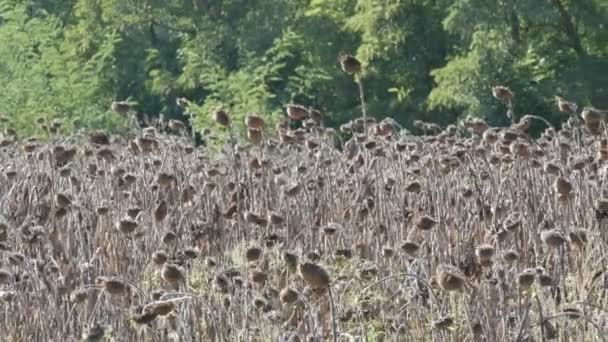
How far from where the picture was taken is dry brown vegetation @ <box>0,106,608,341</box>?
3596 mm

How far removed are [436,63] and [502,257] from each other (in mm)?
17681

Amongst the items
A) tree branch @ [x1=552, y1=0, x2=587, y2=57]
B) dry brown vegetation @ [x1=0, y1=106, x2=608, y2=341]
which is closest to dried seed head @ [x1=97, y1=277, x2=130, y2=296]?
dry brown vegetation @ [x1=0, y1=106, x2=608, y2=341]

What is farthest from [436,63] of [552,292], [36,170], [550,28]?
[552,292]

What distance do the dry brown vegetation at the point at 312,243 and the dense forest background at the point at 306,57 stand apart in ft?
29.6

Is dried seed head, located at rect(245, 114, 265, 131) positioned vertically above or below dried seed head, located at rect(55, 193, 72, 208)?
above

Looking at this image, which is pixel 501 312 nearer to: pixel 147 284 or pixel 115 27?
pixel 147 284

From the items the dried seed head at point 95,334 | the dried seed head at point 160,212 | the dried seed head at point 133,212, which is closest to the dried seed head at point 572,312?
the dried seed head at point 95,334

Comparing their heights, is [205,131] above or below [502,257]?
above

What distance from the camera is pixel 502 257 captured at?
3.68 m

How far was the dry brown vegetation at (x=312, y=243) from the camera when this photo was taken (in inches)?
142

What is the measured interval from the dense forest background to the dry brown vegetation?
29.6 feet

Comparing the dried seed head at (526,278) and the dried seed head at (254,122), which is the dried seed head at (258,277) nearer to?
the dried seed head at (526,278)

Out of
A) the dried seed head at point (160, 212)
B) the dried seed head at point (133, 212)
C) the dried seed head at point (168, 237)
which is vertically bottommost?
the dried seed head at point (168, 237)

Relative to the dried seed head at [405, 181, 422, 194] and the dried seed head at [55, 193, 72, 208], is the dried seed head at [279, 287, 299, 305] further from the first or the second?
the dried seed head at [405, 181, 422, 194]
